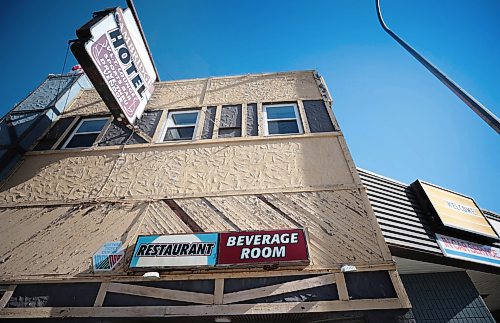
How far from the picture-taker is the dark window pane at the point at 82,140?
7.60 meters

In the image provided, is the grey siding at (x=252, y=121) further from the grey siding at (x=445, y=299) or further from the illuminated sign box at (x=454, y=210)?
the grey siding at (x=445, y=299)

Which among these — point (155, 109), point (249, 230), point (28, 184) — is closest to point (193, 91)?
point (155, 109)

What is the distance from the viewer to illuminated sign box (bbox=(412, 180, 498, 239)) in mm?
6250

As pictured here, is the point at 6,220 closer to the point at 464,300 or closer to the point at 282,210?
the point at 282,210


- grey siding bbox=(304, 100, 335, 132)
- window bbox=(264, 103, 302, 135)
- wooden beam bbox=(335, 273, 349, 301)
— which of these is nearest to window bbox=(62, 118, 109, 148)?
window bbox=(264, 103, 302, 135)

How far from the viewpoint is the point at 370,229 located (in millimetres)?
4707

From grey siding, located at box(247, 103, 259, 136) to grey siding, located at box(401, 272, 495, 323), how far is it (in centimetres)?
555

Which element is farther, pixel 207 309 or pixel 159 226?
pixel 159 226

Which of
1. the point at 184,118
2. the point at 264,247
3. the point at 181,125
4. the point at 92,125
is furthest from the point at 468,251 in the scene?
the point at 92,125

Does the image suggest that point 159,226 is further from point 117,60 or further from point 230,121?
point 117,60

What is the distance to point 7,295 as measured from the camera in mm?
4367

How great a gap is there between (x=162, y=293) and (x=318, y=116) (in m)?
6.26

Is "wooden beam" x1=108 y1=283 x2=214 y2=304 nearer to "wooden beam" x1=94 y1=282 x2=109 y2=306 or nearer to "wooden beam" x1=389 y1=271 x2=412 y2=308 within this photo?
"wooden beam" x1=94 y1=282 x2=109 y2=306

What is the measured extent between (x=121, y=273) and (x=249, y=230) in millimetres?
2525
